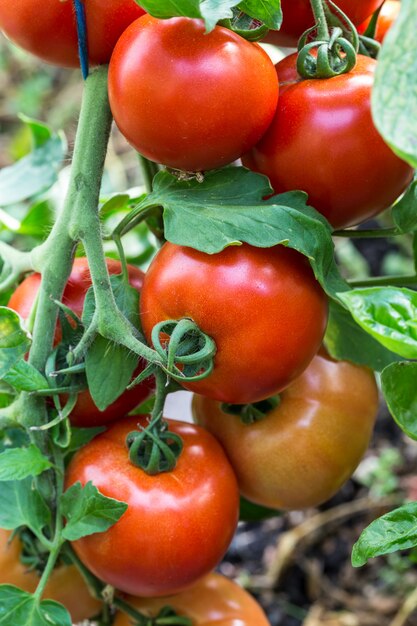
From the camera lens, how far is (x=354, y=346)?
0.77m

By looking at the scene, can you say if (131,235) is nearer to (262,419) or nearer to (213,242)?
(262,419)

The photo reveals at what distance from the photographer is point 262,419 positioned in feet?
2.51

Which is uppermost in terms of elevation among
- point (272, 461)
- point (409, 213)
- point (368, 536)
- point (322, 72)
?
point (322, 72)

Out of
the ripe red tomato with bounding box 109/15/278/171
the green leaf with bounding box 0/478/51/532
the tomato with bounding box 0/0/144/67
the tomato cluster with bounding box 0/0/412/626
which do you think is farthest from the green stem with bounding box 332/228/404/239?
the green leaf with bounding box 0/478/51/532

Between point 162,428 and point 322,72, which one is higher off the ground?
point 322,72

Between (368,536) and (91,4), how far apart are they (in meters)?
0.45

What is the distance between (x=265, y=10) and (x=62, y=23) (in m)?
0.17

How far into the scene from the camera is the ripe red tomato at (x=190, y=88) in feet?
1.81

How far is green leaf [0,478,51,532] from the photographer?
68cm

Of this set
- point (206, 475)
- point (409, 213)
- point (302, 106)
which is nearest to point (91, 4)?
point (302, 106)

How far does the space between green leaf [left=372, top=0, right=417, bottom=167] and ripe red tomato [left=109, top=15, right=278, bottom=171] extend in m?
0.17

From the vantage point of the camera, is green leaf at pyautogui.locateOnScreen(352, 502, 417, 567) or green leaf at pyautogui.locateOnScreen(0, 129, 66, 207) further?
green leaf at pyautogui.locateOnScreen(0, 129, 66, 207)

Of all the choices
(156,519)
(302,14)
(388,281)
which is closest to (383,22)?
(302,14)

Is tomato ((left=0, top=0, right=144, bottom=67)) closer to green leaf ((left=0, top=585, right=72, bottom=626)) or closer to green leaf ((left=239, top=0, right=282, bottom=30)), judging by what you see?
green leaf ((left=239, top=0, right=282, bottom=30))
